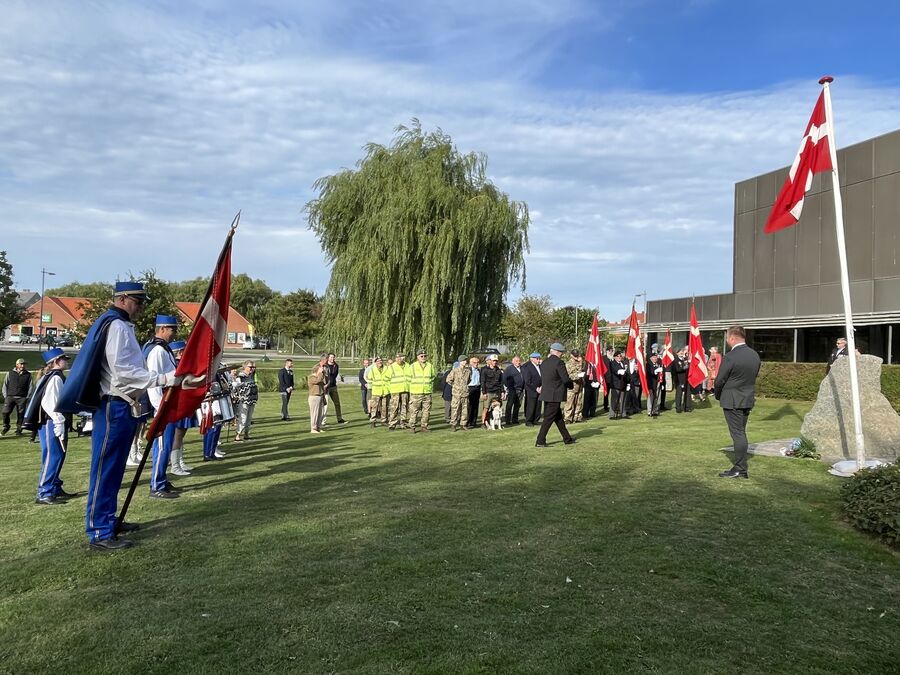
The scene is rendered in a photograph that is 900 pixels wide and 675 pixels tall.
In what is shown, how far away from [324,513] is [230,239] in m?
2.88

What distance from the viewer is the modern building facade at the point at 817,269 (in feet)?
78.5

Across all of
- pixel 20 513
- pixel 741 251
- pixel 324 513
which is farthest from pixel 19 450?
pixel 741 251

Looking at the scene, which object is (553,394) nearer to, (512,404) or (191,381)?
(512,404)

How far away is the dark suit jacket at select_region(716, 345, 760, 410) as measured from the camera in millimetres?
8758

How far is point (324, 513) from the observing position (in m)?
6.69

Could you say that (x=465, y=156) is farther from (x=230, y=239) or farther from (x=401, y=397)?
(x=230, y=239)

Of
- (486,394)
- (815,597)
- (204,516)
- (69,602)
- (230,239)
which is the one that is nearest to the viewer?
(69,602)

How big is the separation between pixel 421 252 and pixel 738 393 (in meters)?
16.1

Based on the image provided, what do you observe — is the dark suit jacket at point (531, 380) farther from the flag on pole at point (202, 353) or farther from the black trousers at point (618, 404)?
the flag on pole at point (202, 353)

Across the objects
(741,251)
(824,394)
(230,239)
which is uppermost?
(741,251)

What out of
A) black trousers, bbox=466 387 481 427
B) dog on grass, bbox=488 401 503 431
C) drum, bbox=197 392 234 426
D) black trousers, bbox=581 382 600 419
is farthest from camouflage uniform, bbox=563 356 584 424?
drum, bbox=197 392 234 426

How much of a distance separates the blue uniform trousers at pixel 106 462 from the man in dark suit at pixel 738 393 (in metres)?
7.26

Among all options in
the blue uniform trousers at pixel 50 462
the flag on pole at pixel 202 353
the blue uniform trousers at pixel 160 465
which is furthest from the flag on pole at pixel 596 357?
the blue uniform trousers at pixel 50 462

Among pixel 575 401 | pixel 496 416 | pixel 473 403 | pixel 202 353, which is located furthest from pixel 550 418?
pixel 202 353
